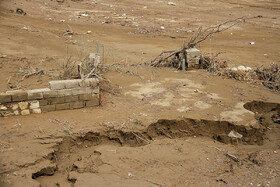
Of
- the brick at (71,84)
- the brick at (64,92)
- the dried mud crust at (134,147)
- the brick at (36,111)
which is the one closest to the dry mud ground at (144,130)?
the dried mud crust at (134,147)

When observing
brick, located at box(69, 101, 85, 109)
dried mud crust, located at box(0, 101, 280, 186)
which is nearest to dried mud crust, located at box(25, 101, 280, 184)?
dried mud crust, located at box(0, 101, 280, 186)

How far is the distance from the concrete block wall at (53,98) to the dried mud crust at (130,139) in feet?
2.86

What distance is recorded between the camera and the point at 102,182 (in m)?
3.68

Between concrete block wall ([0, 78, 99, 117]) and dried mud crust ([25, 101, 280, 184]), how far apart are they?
871 millimetres

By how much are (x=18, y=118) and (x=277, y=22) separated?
1396 centimetres

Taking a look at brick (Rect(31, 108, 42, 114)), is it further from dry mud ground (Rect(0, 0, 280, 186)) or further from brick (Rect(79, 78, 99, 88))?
brick (Rect(79, 78, 99, 88))

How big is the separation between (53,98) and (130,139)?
5.19 feet

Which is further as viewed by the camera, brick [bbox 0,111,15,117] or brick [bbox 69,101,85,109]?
brick [bbox 69,101,85,109]

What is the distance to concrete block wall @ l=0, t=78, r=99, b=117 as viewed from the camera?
4758 mm

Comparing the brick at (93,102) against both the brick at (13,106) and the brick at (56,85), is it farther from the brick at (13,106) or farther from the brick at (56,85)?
the brick at (13,106)

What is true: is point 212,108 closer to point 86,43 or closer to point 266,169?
point 266,169

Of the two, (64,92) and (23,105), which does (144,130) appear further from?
(23,105)

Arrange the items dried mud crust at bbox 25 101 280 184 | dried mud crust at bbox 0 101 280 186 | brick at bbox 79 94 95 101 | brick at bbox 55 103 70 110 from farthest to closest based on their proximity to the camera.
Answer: brick at bbox 79 94 95 101, brick at bbox 55 103 70 110, dried mud crust at bbox 25 101 280 184, dried mud crust at bbox 0 101 280 186

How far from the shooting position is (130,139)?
471 centimetres
